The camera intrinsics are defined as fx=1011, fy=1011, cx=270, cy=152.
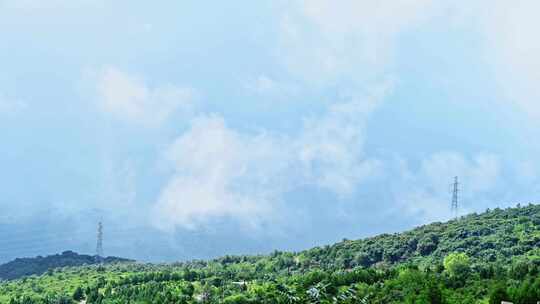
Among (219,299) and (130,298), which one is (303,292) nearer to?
(219,299)

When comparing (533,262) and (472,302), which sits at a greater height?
(533,262)

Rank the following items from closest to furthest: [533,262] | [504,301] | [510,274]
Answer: [504,301] → [510,274] → [533,262]

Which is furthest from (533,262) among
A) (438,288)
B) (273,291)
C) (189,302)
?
(189,302)

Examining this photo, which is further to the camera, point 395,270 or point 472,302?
point 395,270

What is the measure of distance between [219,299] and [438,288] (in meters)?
42.1

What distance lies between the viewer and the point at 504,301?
14462 centimetres

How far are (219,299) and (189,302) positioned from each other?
20.7ft

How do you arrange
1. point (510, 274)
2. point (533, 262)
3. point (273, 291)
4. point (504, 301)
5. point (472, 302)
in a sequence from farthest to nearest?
1. point (533, 262)
2. point (273, 291)
3. point (510, 274)
4. point (472, 302)
5. point (504, 301)

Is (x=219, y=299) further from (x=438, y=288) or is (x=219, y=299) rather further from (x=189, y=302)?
(x=438, y=288)

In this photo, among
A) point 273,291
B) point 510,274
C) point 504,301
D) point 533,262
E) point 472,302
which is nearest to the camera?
point 504,301

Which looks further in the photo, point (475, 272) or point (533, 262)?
point (533, 262)

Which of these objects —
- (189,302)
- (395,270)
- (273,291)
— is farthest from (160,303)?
(395,270)

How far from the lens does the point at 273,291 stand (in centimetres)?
18425

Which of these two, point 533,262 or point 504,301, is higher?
point 533,262
